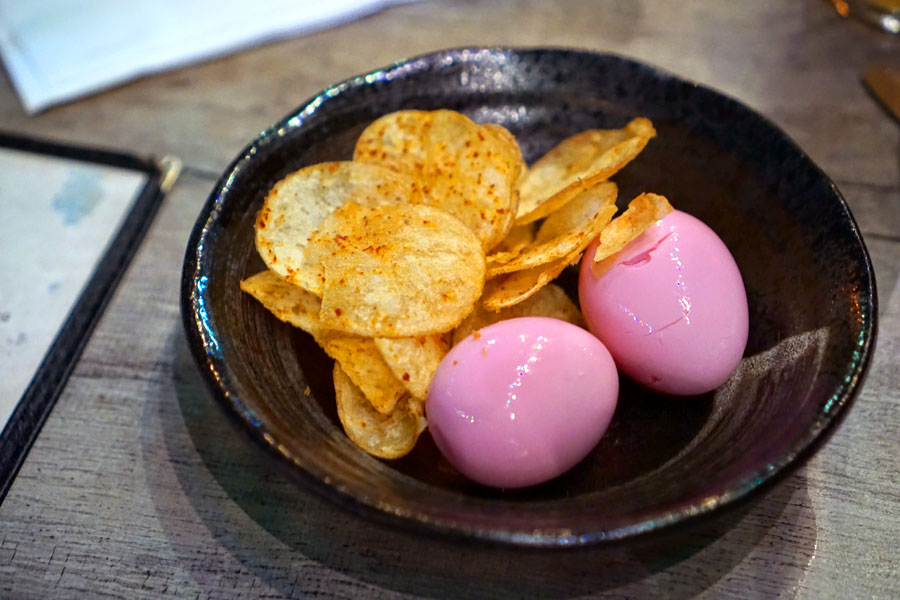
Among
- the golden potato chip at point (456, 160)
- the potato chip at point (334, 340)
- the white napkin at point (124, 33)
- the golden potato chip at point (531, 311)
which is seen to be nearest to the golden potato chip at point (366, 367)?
the potato chip at point (334, 340)

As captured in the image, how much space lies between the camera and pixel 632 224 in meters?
0.85

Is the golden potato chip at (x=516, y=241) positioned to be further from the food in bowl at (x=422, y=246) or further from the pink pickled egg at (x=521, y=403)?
the pink pickled egg at (x=521, y=403)

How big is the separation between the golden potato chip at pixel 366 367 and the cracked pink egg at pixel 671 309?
0.87 feet

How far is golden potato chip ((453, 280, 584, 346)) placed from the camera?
90 cm

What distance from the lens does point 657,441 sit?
2.82 feet

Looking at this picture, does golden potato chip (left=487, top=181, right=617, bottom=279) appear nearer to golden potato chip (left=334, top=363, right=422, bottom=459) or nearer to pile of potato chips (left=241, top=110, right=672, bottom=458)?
pile of potato chips (left=241, top=110, right=672, bottom=458)

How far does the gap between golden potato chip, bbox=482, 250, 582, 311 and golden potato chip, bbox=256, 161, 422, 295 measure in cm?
18

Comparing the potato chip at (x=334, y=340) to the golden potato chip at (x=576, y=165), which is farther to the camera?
the golden potato chip at (x=576, y=165)

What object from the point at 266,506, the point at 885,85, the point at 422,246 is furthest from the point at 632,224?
the point at 885,85

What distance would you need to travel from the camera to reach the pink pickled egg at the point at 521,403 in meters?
0.76

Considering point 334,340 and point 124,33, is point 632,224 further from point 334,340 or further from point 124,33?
point 124,33

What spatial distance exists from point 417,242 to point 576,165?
30 centimetres

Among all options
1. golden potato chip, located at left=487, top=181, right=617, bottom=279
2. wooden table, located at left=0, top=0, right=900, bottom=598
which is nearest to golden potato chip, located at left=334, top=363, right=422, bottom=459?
wooden table, located at left=0, top=0, right=900, bottom=598

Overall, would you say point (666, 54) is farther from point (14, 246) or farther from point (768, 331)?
point (14, 246)
